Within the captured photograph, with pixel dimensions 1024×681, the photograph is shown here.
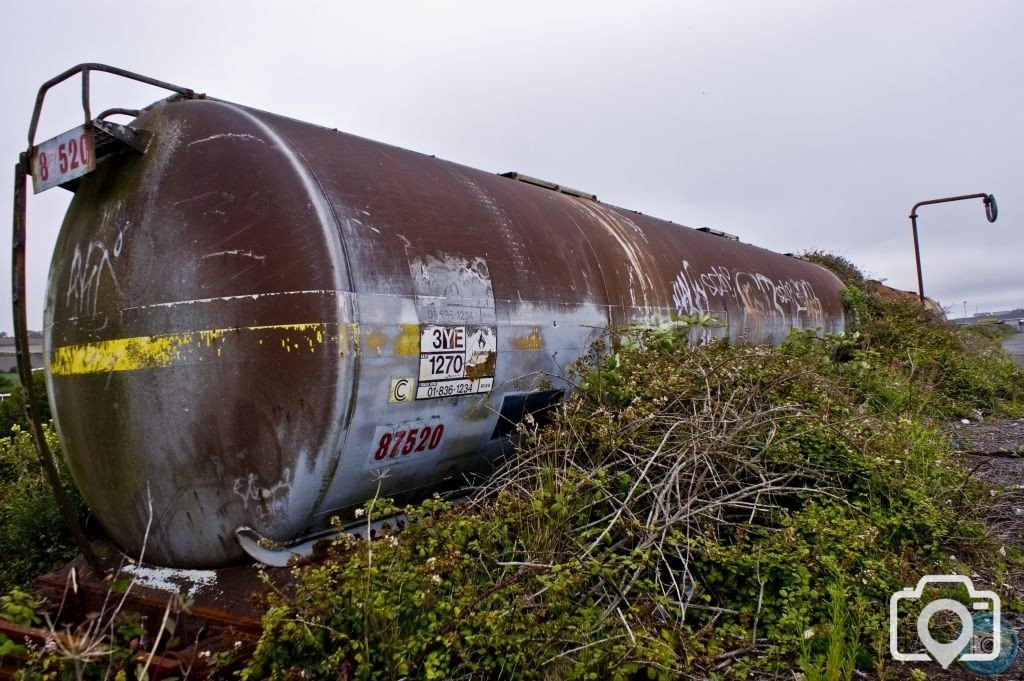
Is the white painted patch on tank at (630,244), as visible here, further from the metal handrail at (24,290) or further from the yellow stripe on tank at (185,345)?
the metal handrail at (24,290)

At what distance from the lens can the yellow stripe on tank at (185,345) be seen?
3184mm

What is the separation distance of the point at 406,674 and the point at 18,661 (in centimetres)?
182

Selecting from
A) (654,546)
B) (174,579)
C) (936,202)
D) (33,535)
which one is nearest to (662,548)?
(654,546)

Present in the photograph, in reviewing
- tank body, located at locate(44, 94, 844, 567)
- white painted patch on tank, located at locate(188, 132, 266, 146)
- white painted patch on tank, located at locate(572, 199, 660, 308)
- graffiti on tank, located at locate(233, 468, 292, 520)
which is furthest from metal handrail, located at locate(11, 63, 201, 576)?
white painted patch on tank, located at locate(572, 199, 660, 308)

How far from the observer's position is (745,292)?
7773 mm

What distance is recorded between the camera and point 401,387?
3.49 meters

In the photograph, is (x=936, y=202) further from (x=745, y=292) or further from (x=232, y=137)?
A: (x=232, y=137)

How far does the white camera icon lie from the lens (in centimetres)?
292

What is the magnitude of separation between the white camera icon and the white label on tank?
2393mm

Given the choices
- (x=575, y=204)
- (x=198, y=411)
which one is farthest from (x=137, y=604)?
(x=575, y=204)

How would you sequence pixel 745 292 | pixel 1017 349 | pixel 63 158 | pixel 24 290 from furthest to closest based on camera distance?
pixel 1017 349, pixel 745 292, pixel 63 158, pixel 24 290

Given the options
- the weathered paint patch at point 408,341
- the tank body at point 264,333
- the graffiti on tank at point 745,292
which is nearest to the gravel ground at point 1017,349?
the graffiti on tank at point 745,292

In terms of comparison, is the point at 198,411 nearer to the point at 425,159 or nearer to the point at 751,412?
the point at 425,159

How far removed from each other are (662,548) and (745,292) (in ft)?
16.4
